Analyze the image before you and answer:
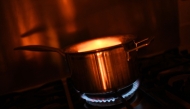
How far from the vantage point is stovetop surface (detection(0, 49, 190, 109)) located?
19.5 inches

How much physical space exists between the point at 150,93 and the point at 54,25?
417 mm

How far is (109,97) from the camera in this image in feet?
1.62

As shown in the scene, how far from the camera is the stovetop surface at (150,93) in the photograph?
0.50 metres

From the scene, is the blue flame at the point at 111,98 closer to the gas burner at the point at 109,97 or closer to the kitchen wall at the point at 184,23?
the gas burner at the point at 109,97

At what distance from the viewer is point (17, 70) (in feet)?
2.39

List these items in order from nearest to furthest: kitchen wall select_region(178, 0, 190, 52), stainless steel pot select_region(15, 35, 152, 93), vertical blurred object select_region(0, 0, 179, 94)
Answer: stainless steel pot select_region(15, 35, 152, 93)
vertical blurred object select_region(0, 0, 179, 94)
kitchen wall select_region(178, 0, 190, 52)

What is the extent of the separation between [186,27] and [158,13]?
5.9 inches

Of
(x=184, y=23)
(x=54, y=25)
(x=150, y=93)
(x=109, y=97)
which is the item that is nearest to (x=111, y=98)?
(x=109, y=97)

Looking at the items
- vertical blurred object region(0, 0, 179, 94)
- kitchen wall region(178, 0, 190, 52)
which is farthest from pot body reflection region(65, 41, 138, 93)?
kitchen wall region(178, 0, 190, 52)

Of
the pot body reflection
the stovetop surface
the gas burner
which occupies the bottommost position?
the stovetop surface

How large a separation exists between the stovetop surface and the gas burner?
0.02m

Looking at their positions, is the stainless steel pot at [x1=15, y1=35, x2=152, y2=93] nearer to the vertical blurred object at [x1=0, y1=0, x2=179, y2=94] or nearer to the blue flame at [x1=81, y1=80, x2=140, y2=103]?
the blue flame at [x1=81, y1=80, x2=140, y2=103]

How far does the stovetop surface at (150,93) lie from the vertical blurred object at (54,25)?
0.08 m

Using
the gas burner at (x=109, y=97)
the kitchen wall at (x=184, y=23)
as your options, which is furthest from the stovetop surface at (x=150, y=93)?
the kitchen wall at (x=184, y=23)
